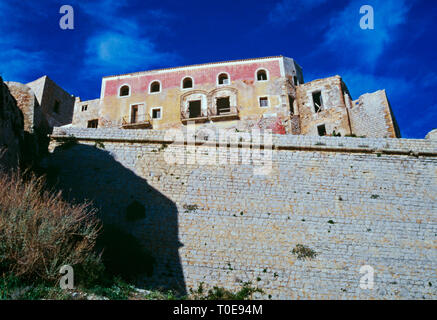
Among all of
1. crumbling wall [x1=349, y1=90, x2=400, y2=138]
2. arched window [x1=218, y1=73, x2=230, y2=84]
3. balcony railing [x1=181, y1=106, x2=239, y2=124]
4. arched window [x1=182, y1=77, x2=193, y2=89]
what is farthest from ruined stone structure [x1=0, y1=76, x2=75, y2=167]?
crumbling wall [x1=349, y1=90, x2=400, y2=138]

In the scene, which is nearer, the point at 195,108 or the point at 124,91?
the point at 195,108

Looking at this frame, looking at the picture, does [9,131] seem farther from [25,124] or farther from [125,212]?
[125,212]

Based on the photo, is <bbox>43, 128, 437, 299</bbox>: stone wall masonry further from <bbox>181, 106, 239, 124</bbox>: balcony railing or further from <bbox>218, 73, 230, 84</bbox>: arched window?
<bbox>218, 73, 230, 84</bbox>: arched window

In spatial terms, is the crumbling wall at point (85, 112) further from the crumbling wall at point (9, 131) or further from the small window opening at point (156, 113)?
the crumbling wall at point (9, 131)

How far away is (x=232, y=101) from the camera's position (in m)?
22.1

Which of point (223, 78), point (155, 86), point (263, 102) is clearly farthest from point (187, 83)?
point (263, 102)

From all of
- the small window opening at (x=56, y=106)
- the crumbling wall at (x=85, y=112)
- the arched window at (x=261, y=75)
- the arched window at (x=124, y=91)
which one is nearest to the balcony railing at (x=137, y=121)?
the arched window at (x=124, y=91)

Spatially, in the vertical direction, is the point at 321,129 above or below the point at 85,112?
below

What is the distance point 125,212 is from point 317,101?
16.6m

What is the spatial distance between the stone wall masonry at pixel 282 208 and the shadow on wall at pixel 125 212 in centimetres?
4

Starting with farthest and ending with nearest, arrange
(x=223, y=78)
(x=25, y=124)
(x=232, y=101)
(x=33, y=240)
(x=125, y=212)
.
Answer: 1. (x=223, y=78)
2. (x=232, y=101)
3. (x=25, y=124)
4. (x=125, y=212)
5. (x=33, y=240)

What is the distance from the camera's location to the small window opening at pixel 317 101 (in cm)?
2156

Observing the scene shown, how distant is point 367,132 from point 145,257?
15571 mm

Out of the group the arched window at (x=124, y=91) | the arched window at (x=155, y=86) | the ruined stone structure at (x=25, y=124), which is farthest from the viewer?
the arched window at (x=124, y=91)
